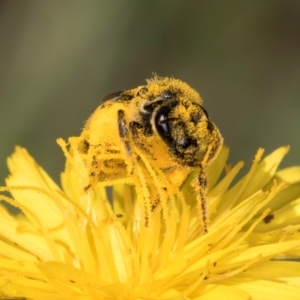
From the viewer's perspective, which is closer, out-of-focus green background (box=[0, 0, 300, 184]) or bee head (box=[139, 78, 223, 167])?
bee head (box=[139, 78, 223, 167])

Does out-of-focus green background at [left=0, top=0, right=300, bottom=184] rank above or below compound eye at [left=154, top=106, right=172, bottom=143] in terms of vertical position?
above

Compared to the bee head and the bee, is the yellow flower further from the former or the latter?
the bee head

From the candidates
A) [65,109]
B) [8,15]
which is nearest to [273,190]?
[65,109]

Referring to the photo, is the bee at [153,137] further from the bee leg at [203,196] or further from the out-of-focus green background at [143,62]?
the out-of-focus green background at [143,62]

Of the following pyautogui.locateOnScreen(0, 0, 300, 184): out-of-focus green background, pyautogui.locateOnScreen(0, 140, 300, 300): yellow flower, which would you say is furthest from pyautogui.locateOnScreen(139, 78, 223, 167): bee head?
pyautogui.locateOnScreen(0, 0, 300, 184): out-of-focus green background

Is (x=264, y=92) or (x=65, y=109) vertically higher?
(x=264, y=92)

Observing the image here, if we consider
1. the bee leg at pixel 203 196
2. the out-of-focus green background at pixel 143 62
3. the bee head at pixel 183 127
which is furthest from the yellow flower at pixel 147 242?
the out-of-focus green background at pixel 143 62

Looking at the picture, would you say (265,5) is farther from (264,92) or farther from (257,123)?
(257,123)
